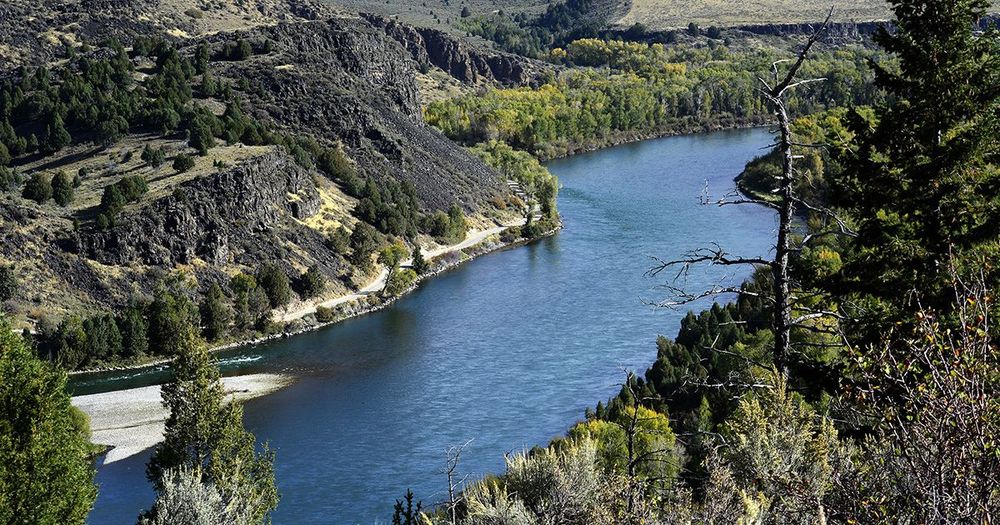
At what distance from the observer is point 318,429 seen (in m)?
49.7

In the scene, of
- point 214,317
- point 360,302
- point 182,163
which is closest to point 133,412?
point 214,317

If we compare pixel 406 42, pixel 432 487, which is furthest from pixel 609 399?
pixel 406 42

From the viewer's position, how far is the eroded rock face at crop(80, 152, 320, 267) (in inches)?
2739

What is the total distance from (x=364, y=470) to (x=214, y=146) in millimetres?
45800

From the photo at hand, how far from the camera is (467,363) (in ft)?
192

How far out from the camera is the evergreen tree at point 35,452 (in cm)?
2336

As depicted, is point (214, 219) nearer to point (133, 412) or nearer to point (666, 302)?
point (133, 412)

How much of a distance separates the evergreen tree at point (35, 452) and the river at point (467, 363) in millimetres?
14384

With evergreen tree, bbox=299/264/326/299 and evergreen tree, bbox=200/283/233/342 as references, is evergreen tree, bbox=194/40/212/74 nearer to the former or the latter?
evergreen tree, bbox=299/264/326/299

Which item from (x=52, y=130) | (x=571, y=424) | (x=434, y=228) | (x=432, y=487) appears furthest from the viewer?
(x=434, y=228)

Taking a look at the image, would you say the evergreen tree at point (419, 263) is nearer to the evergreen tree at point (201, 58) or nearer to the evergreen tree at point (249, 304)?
the evergreen tree at point (249, 304)

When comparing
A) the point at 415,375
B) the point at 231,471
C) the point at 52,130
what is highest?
the point at 52,130

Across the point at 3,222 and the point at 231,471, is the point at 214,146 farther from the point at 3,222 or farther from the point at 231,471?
the point at 231,471

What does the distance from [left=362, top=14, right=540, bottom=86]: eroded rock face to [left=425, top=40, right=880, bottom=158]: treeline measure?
7.17 m
